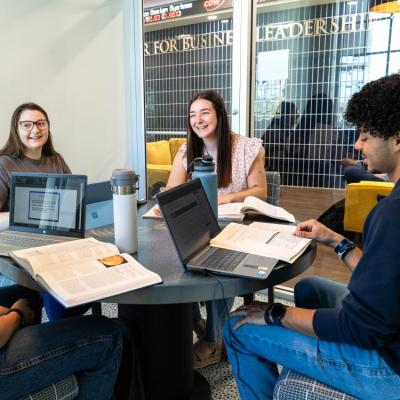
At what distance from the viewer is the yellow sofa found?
12.8 ft

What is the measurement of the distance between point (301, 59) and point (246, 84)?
561mm

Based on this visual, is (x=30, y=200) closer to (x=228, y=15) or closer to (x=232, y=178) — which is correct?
(x=232, y=178)

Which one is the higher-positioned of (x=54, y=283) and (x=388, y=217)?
(x=388, y=217)

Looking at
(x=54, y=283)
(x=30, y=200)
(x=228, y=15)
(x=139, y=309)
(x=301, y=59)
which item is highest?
(x=228, y=15)

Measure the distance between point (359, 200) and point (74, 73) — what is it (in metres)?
2.42

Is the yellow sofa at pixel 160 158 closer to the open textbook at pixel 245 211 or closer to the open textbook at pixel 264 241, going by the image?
the open textbook at pixel 245 211

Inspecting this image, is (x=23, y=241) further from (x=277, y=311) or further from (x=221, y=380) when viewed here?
(x=221, y=380)

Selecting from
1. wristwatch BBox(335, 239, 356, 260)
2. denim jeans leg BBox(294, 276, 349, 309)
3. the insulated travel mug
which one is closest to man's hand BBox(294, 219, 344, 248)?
wristwatch BBox(335, 239, 356, 260)

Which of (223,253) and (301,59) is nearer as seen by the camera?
(223,253)

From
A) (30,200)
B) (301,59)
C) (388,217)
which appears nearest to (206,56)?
(301,59)

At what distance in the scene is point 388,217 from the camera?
33.0 inches

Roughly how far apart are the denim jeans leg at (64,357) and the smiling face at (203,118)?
1232mm

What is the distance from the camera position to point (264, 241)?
1.23m

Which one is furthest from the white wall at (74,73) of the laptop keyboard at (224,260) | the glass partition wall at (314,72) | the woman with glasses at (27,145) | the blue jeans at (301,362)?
the blue jeans at (301,362)
